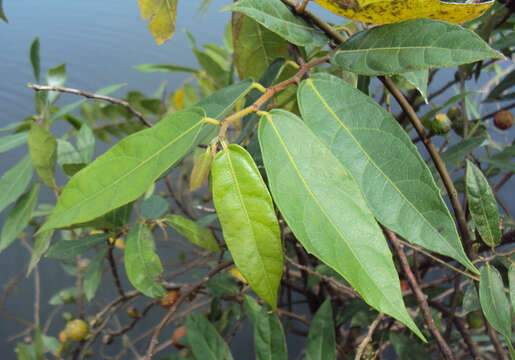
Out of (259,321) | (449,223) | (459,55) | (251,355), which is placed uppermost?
(459,55)

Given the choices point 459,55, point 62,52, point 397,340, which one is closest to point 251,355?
point 397,340

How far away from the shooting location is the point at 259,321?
631 mm

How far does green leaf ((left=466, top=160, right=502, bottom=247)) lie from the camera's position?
18.9 inches

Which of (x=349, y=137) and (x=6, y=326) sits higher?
(x=349, y=137)

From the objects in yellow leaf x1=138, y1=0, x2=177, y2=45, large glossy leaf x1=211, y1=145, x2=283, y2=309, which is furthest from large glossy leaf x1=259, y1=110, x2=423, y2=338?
yellow leaf x1=138, y1=0, x2=177, y2=45

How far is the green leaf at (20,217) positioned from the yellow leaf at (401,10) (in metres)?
0.67

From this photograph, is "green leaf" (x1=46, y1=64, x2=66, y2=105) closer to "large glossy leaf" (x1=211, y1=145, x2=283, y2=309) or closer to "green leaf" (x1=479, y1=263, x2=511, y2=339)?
"large glossy leaf" (x1=211, y1=145, x2=283, y2=309)

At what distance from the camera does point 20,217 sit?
27.0 inches

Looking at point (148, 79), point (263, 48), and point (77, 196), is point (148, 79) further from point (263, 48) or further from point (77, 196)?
point (77, 196)

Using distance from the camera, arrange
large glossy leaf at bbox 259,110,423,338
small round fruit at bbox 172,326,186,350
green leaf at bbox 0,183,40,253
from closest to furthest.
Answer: large glossy leaf at bbox 259,110,423,338, green leaf at bbox 0,183,40,253, small round fruit at bbox 172,326,186,350

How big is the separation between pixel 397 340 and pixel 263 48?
25.9 inches

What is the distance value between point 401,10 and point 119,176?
0.95 ft

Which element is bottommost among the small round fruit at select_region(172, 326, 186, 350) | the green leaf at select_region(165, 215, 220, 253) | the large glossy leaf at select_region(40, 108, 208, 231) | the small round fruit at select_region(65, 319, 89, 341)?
the small round fruit at select_region(172, 326, 186, 350)

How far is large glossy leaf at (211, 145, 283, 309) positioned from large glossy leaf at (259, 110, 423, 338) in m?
0.02
